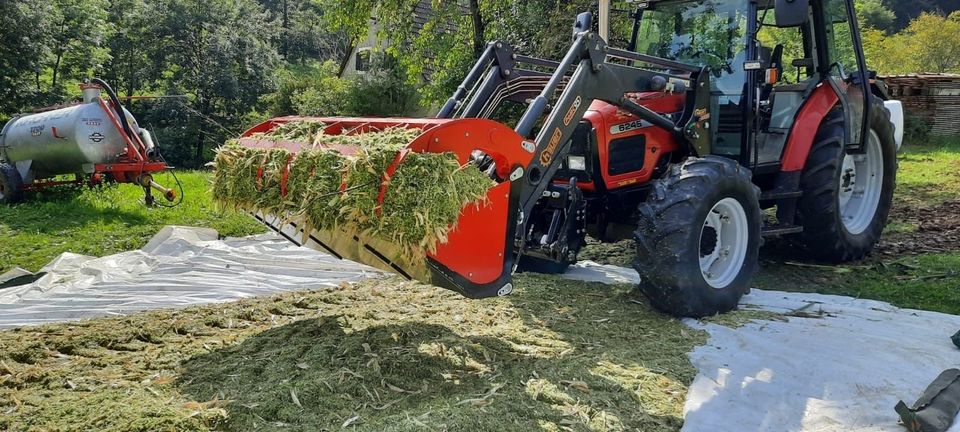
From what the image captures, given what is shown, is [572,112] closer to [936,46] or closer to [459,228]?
[459,228]

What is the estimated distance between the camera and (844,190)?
6.42m

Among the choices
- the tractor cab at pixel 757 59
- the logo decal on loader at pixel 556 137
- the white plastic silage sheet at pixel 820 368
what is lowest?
the white plastic silage sheet at pixel 820 368

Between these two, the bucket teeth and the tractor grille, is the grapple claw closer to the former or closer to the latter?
the bucket teeth

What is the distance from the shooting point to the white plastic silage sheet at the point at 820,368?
314 centimetres

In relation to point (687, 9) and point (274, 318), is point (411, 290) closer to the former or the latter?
point (274, 318)

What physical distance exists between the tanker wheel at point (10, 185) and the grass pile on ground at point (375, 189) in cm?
801

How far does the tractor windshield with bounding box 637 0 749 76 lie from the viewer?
5.47m

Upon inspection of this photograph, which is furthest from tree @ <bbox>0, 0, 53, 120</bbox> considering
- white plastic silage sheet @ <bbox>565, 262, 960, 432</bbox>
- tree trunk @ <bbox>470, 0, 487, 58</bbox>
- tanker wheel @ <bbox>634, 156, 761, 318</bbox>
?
white plastic silage sheet @ <bbox>565, 262, 960, 432</bbox>

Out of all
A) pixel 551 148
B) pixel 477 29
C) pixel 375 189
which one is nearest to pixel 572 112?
pixel 551 148

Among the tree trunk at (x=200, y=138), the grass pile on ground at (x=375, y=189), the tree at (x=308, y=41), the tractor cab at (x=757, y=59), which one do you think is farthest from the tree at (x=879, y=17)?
the grass pile on ground at (x=375, y=189)

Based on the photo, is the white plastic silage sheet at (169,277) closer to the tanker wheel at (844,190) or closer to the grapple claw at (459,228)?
the grapple claw at (459,228)

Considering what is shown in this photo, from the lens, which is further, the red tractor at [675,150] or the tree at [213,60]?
the tree at [213,60]

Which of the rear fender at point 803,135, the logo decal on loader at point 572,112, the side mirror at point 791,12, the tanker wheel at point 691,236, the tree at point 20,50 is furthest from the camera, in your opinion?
the tree at point 20,50

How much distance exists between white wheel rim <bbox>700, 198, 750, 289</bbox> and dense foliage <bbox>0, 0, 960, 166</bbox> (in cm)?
647
